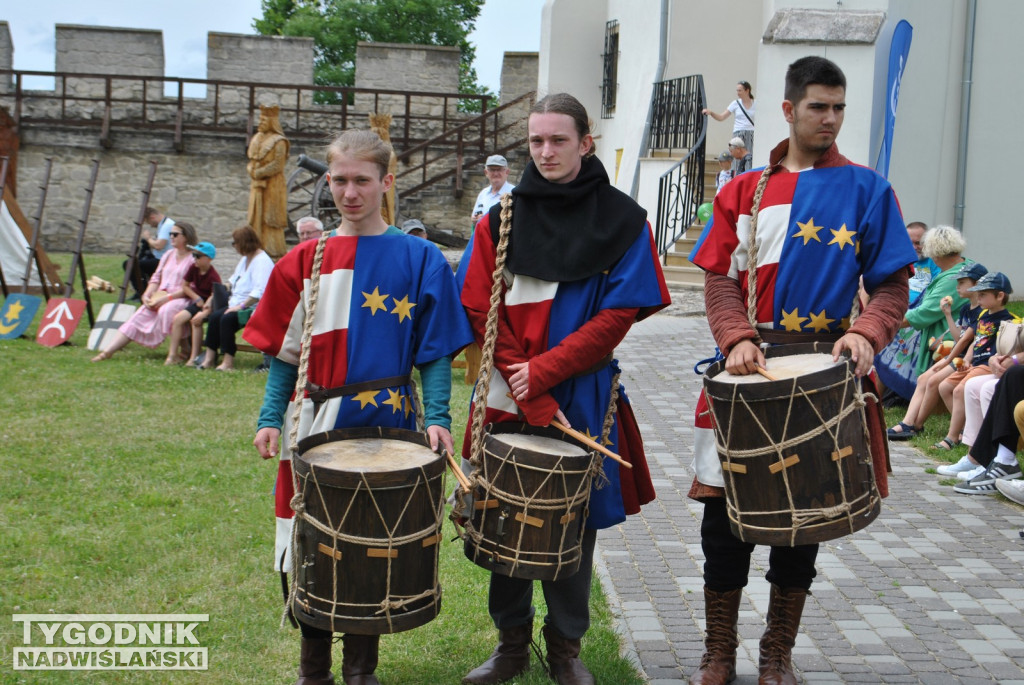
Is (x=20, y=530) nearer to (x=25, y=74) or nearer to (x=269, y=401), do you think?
(x=269, y=401)

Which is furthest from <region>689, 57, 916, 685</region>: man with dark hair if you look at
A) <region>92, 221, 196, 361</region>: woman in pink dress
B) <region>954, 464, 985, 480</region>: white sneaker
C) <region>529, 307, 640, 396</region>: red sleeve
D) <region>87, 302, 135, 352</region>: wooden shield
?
<region>87, 302, 135, 352</region>: wooden shield

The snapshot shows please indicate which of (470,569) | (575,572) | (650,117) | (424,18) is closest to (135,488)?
(470,569)

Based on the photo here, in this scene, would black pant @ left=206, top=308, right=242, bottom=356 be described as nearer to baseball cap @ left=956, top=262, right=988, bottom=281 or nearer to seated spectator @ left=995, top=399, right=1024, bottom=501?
baseball cap @ left=956, top=262, right=988, bottom=281

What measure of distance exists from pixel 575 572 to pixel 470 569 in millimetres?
1710

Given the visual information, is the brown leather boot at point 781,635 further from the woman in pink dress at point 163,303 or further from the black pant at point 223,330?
the woman in pink dress at point 163,303

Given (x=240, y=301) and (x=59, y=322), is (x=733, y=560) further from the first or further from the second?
(x=59, y=322)

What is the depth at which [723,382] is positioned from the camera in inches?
128

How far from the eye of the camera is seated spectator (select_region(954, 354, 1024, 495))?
6.73 meters

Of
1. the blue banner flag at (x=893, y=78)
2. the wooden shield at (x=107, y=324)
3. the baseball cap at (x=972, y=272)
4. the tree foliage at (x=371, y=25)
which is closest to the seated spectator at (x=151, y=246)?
the wooden shield at (x=107, y=324)

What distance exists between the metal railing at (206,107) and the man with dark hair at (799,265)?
19980mm

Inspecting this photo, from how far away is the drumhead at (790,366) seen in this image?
10.5 feet

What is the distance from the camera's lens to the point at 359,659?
3.54m

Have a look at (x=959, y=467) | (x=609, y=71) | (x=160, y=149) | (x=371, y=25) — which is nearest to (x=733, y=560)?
(x=959, y=467)

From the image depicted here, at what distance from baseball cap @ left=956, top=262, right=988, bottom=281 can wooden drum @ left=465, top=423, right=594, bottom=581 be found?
18.0 ft
